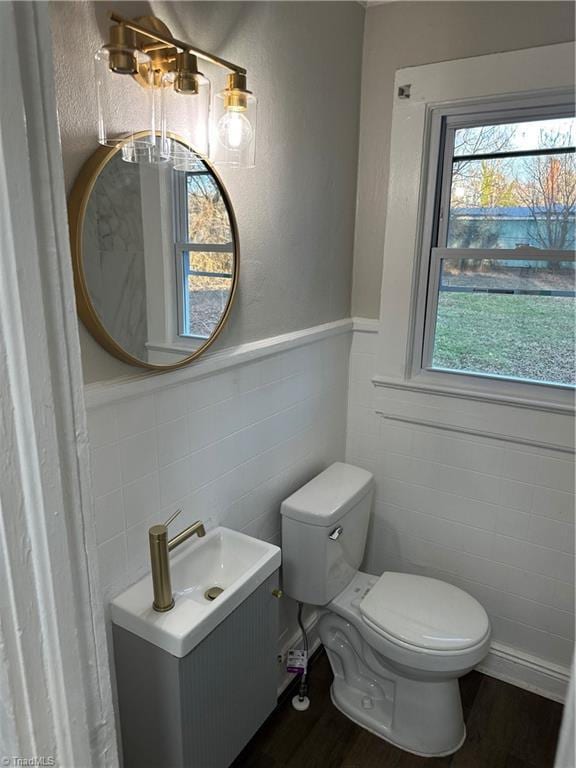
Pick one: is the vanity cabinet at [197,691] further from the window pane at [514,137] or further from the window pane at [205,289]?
the window pane at [514,137]

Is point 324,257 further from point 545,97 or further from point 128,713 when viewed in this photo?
point 128,713

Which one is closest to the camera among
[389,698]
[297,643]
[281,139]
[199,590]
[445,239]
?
[199,590]

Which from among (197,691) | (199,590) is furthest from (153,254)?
(197,691)

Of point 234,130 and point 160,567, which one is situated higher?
point 234,130

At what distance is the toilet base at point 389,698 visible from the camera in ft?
5.65

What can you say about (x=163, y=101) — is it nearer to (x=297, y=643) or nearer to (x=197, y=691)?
(x=197, y=691)

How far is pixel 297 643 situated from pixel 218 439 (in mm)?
1020

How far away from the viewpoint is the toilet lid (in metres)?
1.63

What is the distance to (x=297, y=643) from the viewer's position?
2.04m

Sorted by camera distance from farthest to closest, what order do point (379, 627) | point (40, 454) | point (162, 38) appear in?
point (379, 627)
point (162, 38)
point (40, 454)

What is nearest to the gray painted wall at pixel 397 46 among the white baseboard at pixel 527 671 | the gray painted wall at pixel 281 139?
the gray painted wall at pixel 281 139

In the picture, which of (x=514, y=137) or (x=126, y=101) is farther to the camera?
(x=514, y=137)

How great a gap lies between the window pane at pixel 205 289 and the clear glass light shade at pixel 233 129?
0.24 meters

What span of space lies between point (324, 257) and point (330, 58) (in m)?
0.63
